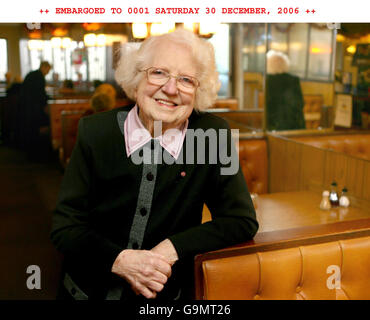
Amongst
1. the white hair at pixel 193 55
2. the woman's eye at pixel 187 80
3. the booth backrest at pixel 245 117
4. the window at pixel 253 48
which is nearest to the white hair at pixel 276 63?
the booth backrest at pixel 245 117

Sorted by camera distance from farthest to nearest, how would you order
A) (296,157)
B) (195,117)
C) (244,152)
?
(244,152) → (296,157) → (195,117)

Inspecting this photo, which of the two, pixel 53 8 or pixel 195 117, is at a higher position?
pixel 53 8

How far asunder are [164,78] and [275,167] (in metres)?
1.86

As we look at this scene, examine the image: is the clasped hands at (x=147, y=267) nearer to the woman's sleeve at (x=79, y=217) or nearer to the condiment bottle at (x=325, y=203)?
the woman's sleeve at (x=79, y=217)

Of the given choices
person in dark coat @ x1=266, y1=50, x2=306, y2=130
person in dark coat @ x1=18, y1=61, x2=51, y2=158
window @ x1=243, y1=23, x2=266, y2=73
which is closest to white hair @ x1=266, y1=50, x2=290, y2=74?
person in dark coat @ x1=266, y1=50, x2=306, y2=130

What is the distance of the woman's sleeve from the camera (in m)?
1.06

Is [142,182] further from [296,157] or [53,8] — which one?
[296,157]

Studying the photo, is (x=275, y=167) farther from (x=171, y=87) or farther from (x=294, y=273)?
(x=171, y=87)

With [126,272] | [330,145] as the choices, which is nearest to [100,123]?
[126,272]

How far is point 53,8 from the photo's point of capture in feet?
4.46

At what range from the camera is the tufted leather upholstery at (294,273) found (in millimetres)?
1107

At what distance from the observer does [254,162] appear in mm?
2826

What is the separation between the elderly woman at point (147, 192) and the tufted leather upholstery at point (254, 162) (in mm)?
1665

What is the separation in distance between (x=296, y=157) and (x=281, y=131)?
1.30 feet
